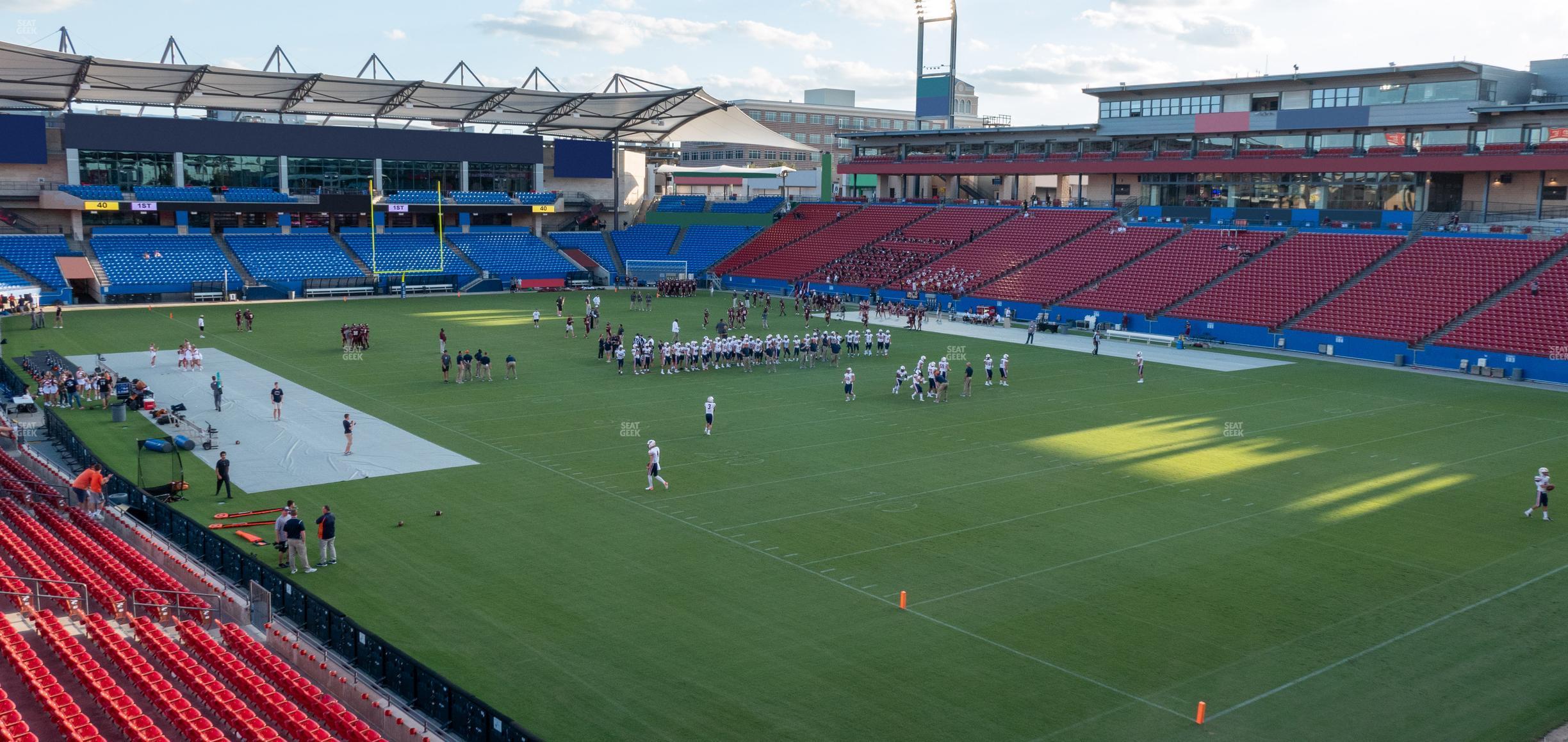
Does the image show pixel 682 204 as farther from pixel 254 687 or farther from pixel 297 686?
pixel 254 687

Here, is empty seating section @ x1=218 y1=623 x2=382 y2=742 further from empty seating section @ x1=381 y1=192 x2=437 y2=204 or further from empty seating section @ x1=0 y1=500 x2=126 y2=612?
empty seating section @ x1=381 y1=192 x2=437 y2=204

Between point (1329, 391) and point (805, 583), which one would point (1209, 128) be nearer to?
point (1329, 391)

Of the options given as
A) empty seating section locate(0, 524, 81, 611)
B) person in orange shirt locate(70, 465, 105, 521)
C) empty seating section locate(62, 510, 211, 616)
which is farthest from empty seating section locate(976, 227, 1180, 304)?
empty seating section locate(0, 524, 81, 611)

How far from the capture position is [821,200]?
93.0 meters

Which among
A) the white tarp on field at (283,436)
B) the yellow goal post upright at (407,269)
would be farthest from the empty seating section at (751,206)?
the white tarp on field at (283,436)

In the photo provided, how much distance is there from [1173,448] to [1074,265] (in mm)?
36791

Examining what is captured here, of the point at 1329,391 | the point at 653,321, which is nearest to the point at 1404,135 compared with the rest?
the point at 1329,391

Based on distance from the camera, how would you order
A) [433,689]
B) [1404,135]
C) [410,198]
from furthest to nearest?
[410,198] → [1404,135] → [433,689]

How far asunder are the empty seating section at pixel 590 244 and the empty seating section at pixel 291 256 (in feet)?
54.4

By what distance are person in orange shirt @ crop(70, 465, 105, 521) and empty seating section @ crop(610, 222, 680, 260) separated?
63.8 metres

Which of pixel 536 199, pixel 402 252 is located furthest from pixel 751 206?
pixel 402 252

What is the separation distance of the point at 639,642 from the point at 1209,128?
62701mm

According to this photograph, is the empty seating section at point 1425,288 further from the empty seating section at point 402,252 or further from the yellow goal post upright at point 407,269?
the empty seating section at point 402,252

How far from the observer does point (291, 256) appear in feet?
234
